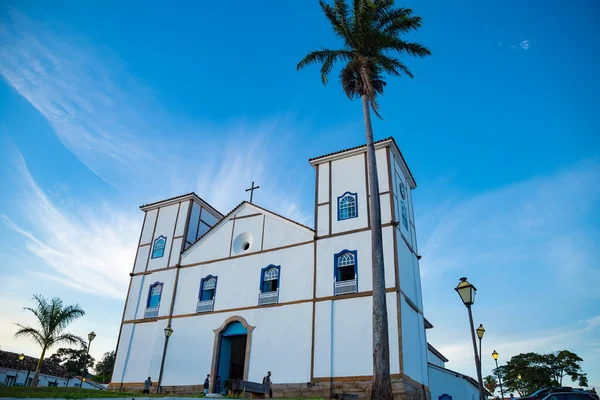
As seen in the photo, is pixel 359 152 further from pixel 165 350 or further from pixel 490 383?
pixel 490 383

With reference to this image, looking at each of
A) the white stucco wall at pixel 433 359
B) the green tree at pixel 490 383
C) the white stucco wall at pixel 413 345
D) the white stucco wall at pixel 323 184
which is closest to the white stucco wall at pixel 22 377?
the white stucco wall at pixel 323 184

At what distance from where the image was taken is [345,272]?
70.7ft

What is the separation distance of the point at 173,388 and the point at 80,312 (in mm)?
10711

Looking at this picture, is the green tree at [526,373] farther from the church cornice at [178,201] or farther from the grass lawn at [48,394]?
the grass lawn at [48,394]

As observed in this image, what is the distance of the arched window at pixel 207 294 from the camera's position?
24.2 metres

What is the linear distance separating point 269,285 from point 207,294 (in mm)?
4152

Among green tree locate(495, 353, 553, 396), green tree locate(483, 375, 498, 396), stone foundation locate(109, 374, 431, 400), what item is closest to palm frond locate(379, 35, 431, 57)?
stone foundation locate(109, 374, 431, 400)

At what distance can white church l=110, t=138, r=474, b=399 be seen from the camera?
19.1m

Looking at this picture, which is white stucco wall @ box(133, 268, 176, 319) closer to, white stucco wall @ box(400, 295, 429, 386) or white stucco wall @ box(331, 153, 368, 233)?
white stucco wall @ box(331, 153, 368, 233)

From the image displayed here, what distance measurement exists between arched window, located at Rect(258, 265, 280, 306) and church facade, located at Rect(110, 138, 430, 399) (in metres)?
0.06

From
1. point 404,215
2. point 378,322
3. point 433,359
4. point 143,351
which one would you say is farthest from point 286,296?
point 433,359

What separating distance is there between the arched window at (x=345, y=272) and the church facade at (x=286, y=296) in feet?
0.17

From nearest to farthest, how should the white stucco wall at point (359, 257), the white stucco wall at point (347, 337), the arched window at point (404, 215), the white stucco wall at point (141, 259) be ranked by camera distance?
the white stucco wall at point (347, 337), the white stucco wall at point (359, 257), the arched window at point (404, 215), the white stucco wall at point (141, 259)

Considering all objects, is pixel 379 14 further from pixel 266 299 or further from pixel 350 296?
pixel 266 299
